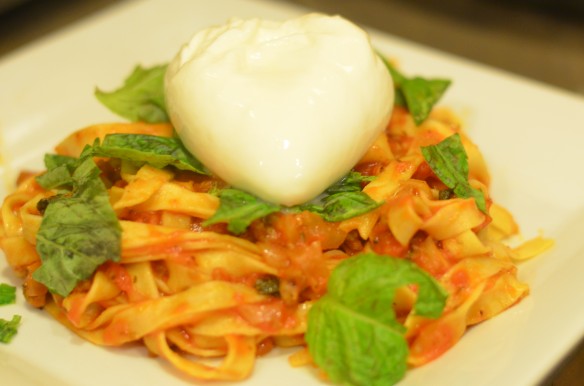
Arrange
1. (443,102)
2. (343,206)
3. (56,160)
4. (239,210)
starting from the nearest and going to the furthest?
(239,210)
(343,206)
(56,160)
(443,102)

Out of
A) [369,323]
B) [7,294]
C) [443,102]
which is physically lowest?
[7,294]

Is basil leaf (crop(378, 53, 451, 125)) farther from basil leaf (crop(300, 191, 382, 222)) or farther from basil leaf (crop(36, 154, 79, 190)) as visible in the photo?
basil leaf (crop(36, 154, 79, 190))

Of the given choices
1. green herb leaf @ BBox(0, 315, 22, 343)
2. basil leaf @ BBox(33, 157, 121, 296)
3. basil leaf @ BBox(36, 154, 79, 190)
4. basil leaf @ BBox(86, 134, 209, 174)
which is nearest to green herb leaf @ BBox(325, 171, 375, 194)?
basil leaf @ BBox(86, 134, 209, 174)

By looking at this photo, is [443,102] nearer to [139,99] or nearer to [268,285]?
[139,99]

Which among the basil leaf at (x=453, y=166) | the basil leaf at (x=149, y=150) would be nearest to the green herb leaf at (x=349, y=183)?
the basil leaf at (x=453, y=166)

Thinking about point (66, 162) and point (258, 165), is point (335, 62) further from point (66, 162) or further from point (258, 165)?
point (66, 162)

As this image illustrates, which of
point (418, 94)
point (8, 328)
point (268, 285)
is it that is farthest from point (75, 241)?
point (418, 94)
